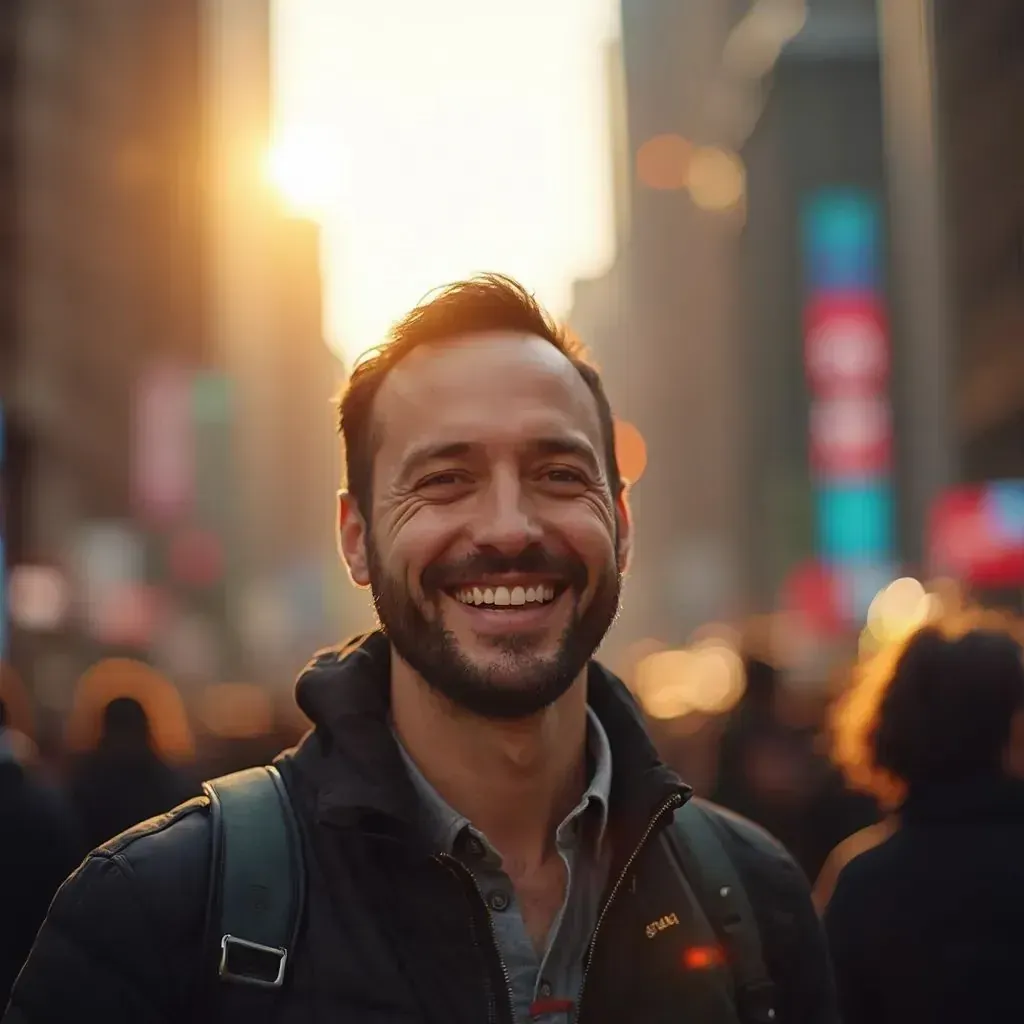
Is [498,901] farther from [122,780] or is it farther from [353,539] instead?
[122,780]

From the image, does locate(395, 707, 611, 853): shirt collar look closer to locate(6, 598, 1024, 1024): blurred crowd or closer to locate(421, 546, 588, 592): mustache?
locate(421, 546, 588, 592): mustache

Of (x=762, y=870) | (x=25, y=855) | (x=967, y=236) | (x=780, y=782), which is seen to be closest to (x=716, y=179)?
(x=967, y=236)

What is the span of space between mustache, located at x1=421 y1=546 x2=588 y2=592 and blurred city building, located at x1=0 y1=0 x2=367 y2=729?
34.8m

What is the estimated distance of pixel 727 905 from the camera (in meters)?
3.49

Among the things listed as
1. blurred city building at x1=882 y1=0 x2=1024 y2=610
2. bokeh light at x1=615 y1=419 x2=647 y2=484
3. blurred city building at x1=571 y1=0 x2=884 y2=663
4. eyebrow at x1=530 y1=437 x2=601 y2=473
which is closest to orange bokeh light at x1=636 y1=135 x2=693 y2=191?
blurred city building at x1=571 y1=0 x2=884 y2=663

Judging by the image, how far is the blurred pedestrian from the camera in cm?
476

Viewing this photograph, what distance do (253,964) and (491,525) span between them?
38.3 inches

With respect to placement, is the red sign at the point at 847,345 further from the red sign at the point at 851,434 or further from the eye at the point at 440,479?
the eye at the point at 440,479

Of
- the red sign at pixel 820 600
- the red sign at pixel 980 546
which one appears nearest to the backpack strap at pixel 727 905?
the red sign at pixel 980 546

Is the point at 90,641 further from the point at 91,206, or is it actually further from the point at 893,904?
the point at 893,904

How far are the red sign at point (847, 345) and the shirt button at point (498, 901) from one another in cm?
6074

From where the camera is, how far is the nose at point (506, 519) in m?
3.36

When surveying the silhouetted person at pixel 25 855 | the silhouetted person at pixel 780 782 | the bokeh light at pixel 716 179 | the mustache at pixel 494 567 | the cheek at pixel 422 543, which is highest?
the bokeh light at pixel 716 179

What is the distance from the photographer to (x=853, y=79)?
98.9 meters
